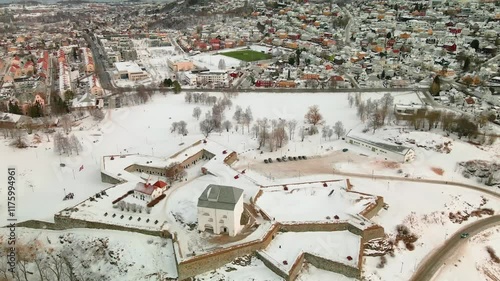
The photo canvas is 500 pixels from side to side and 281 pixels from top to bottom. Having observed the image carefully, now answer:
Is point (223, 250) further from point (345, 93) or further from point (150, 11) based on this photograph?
point (150, 11)

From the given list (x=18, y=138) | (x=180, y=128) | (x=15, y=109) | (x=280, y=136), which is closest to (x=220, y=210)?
(x=280, y=136)

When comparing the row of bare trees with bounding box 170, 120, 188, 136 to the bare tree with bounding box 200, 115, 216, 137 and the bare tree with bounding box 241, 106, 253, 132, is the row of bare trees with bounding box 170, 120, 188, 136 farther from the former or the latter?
the bare tree with bounding box 241, 106, 253, 132

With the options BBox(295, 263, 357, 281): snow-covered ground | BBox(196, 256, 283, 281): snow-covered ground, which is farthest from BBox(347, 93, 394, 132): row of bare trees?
BBox(196, 256, 283, 281): snow-covered ground

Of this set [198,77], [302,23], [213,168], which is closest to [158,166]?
[213,168]

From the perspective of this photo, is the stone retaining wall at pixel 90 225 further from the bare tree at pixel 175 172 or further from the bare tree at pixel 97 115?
the bare tree at pixel 97 115

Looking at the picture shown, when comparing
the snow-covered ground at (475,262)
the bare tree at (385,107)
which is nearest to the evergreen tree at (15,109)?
the bare tree at (385,107)

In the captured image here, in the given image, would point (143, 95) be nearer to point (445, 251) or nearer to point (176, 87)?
→ point (176, 87)
